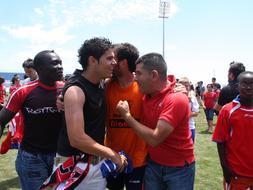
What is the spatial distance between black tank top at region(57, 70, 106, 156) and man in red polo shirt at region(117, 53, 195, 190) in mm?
191

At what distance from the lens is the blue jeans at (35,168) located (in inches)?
155

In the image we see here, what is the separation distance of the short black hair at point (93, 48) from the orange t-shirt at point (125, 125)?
0.55m

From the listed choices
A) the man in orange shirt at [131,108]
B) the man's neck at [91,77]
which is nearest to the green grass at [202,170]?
the man in orange shirt at [131,108]

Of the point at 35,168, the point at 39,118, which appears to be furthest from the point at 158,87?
the point at 35,168

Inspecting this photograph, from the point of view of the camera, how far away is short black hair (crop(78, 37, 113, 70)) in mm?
3268

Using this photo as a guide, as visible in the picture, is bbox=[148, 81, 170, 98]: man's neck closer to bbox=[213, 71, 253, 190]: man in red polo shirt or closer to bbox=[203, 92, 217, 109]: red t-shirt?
bbox=[213, 71, 253, 190]: man in red polo shirt

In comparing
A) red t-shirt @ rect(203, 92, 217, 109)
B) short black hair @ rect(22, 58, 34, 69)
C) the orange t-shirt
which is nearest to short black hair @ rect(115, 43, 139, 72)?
the orange t-shirt

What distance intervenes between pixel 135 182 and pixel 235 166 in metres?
1.07

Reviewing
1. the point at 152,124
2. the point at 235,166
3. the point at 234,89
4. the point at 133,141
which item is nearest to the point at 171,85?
the point at 152,124

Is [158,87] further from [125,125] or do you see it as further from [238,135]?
[238,135]

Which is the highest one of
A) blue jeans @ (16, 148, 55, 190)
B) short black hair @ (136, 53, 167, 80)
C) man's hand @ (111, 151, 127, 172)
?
short black hair @ (136, 53, 167, 80)

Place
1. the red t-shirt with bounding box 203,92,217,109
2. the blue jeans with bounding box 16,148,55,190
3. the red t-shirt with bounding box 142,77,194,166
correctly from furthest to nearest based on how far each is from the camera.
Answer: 1. the red t-shirt with bounding box 203,92,217,109
2. the blue jeans with bounding box 16,148,55,190
3. the red t-shirt with bounding box 142,77,194,166

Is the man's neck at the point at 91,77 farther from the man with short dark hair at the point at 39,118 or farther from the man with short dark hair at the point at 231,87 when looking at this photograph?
the man with short dark hair at the point at 231,87

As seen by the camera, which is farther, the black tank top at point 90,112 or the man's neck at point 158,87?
the man's neck at point 158,87
